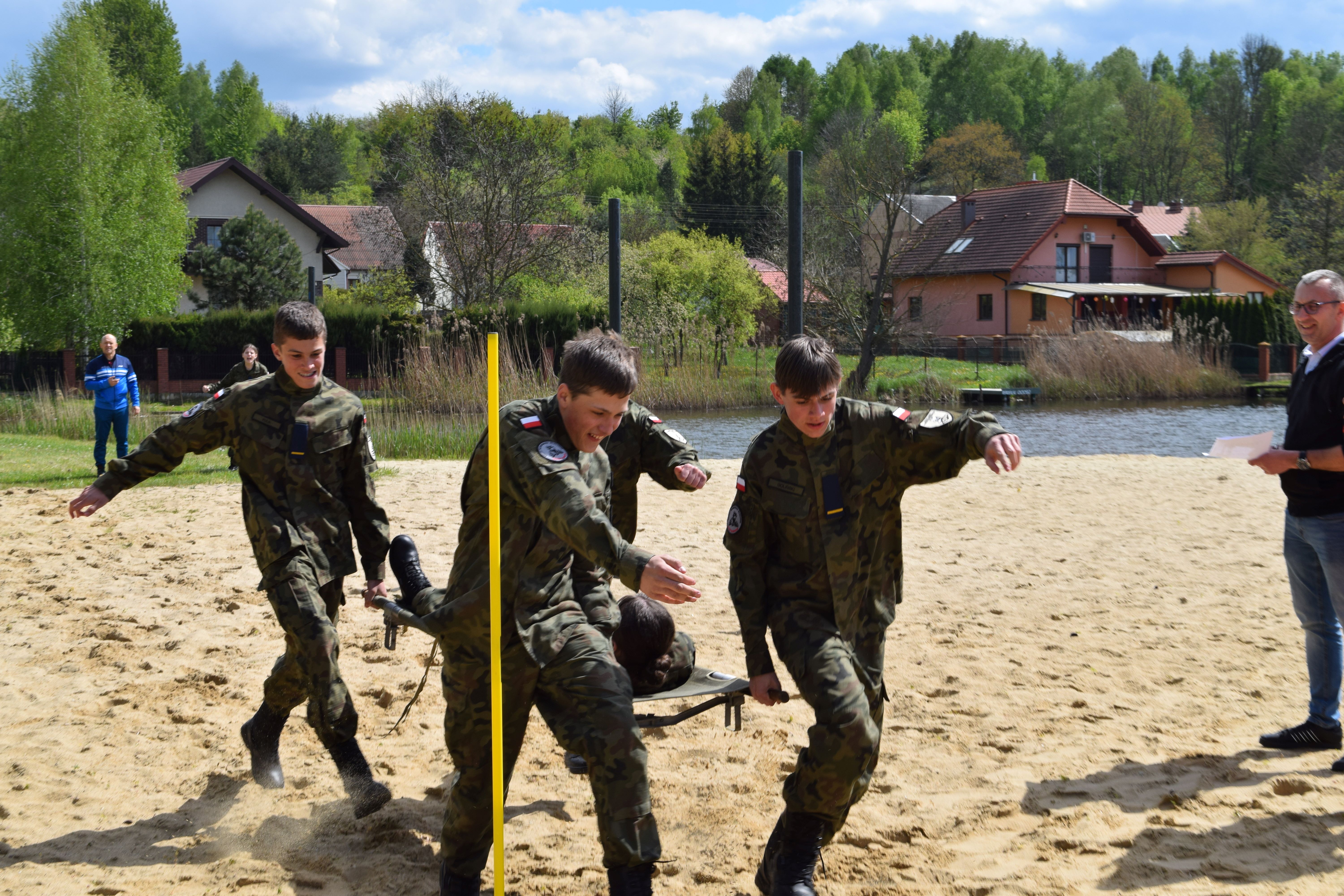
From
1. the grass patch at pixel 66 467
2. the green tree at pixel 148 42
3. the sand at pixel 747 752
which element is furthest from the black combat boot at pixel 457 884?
the green tree at pixel 148 42

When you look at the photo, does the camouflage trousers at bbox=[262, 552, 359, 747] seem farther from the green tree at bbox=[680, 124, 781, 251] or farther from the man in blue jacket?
the green tree at bbox=[680, 124, 781, 251]

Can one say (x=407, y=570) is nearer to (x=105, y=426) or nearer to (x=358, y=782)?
(x=358, y=782)

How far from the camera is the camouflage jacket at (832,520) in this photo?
3.82 m

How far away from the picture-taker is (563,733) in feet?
11.3

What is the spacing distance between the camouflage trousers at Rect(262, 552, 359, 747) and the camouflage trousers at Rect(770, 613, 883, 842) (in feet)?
6.09

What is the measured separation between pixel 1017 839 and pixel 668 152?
346ft

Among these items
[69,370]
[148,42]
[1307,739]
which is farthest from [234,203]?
[1307,739]

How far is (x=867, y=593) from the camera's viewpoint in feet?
12.8

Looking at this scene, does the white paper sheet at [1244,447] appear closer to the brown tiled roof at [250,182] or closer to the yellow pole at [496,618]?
the yellow pole at [496,618]

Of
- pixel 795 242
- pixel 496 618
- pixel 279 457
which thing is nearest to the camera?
pixel 496 618

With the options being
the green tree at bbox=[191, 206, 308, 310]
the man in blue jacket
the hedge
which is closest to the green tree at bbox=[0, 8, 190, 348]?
the hedge

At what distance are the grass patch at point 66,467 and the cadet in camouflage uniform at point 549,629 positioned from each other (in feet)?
30.2

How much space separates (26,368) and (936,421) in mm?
35125

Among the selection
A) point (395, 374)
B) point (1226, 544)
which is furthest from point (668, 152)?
point (1226, 544)
